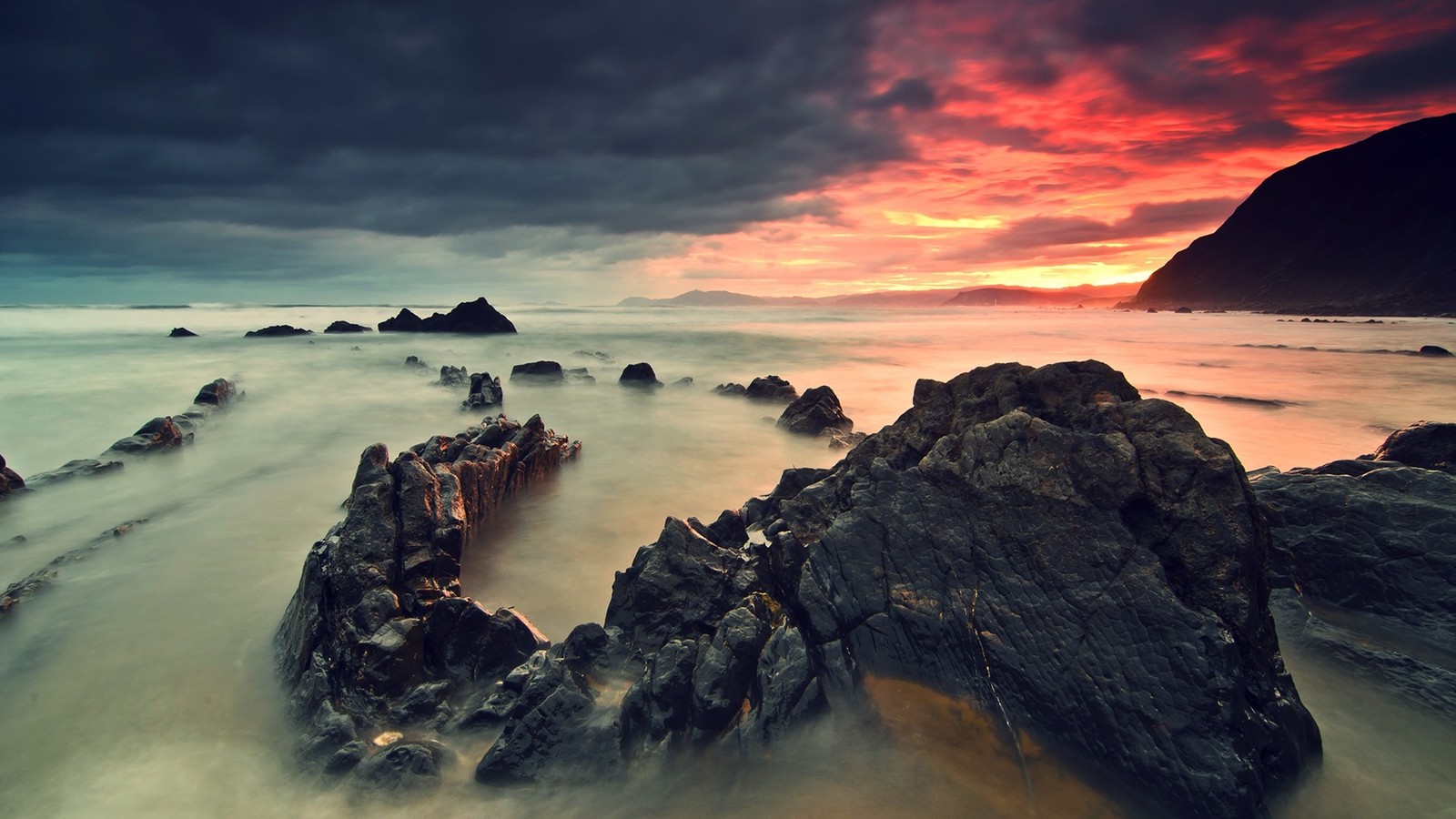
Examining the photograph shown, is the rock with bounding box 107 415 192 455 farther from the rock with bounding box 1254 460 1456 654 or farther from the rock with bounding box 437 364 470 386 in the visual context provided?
the rock with bounding box 1254 460 1456 654

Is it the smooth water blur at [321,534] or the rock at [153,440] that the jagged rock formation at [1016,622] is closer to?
the smooth water blur at [321,534]

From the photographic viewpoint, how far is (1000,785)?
15.3 ft

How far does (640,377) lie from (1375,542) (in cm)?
2609

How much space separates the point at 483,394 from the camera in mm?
23516

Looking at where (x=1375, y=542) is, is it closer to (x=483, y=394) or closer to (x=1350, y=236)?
(x=483, y=394)

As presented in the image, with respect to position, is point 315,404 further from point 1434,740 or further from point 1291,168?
point 1291,168

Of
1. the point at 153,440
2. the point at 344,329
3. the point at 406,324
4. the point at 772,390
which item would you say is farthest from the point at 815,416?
the point at 344,329

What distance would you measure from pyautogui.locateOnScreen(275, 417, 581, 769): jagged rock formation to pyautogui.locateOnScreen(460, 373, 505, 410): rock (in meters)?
Result: 14.9

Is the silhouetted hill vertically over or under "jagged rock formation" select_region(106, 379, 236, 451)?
over

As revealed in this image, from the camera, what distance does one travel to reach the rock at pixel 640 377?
29.8m

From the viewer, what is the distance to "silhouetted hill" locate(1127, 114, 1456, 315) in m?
95.2

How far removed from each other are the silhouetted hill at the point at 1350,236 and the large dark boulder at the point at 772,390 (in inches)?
4356

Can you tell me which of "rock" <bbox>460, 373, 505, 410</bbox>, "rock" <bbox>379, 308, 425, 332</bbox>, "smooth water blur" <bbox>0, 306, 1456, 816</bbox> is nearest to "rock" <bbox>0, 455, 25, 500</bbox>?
"smooth water blur" <bbox>0, 306, 1456, 816</bbox>

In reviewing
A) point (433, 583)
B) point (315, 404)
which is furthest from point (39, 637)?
point (315, 404)
